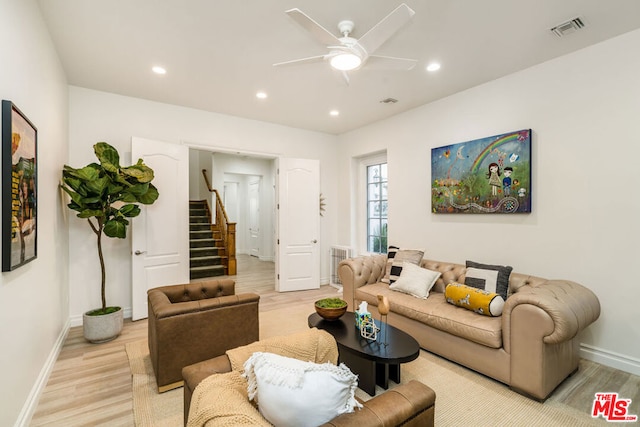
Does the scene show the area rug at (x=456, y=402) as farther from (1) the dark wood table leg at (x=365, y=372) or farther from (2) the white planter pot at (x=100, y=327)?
(2) the white planter pot at (x=100, y=327)

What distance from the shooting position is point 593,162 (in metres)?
2.75

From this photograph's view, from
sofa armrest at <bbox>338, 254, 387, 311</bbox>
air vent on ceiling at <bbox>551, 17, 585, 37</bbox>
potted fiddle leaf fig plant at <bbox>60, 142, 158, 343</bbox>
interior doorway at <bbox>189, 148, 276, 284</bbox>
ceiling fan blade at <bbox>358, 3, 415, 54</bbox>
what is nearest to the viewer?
ceiling fan blade at <bbox>358, 3, 415, 54</bbox>

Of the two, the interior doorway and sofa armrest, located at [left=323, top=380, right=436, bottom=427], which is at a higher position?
the interior doorway

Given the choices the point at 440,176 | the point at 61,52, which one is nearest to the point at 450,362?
the point at 440,176

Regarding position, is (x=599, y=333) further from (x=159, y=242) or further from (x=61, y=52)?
(x=61, y=52)

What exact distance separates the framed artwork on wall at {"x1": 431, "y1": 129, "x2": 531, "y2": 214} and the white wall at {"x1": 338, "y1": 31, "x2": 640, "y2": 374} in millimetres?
98

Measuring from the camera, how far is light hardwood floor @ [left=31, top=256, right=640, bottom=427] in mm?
Answer: 2041

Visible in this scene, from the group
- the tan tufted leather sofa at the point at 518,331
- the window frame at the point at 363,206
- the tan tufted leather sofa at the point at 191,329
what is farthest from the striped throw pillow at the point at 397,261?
the tan tufted leather sofa at the point at 191,329

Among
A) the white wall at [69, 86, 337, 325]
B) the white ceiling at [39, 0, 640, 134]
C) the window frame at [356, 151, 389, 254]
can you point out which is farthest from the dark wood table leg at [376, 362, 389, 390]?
the white wall at [69, 86, 337, 325]

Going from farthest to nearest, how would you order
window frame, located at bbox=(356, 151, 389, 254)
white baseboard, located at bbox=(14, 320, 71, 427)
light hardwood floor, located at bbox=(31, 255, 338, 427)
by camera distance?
window frame, located at bbox=(356, 151, 389, 254), light hardwood floor, located at bbox=(31, 255, 338, 427), white baseboard, located at bbox=(14, 320, 71, 427)

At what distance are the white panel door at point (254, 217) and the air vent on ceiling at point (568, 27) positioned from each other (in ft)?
25.5

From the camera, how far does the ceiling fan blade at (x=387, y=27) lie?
1.72 m

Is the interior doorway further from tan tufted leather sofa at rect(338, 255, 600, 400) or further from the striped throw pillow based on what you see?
tan tufted leather sofa at rect(338, 255, 600, 400)

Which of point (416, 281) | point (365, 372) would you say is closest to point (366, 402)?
point (365, 372)
